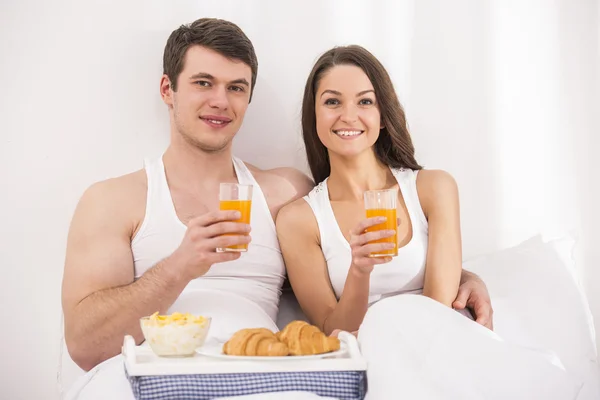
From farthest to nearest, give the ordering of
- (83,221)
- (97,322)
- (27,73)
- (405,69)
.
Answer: (405,69) → (27,73) → (83,221) → (97,322)

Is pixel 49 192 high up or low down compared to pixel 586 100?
down

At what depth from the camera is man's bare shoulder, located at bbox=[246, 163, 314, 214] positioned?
2.60m

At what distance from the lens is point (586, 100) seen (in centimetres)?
301

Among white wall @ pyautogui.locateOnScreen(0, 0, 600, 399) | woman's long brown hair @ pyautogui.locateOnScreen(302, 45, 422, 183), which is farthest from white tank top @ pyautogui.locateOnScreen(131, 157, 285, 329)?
white wall @ pyautogui.locateOnScreen(0, 0, 600, 399)

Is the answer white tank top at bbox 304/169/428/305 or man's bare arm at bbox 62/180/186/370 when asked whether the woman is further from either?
man's bare arm at bbox 62/180/186/370

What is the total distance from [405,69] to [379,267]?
0.96 metres

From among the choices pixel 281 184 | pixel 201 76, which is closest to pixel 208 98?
pixel 201 76

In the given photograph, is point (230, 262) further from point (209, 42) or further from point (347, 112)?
point (209, 42)

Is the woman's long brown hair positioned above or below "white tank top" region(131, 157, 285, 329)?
above

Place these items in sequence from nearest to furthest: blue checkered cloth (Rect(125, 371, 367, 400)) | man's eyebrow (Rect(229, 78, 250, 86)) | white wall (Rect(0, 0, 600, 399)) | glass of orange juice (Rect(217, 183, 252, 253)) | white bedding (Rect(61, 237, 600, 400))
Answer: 1. blue checkered cloth (Rect(125, 371, 367, 400))
2. glass of orange juice (Rect(217, 183, 252, 253))
3. white bedding (Rect(61, 237, 600, 400))
4. man's eyebrow (Rect(229, 78, 250, 86))
5. white wall (Rect(0, 0, 600, 399))

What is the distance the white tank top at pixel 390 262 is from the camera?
240cm

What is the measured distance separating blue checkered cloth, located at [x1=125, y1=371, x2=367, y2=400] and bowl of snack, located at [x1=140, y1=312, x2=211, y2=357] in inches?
3.0

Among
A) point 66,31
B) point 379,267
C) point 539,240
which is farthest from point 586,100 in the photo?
point 66,31

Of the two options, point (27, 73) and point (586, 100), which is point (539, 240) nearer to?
point (586, 100)
